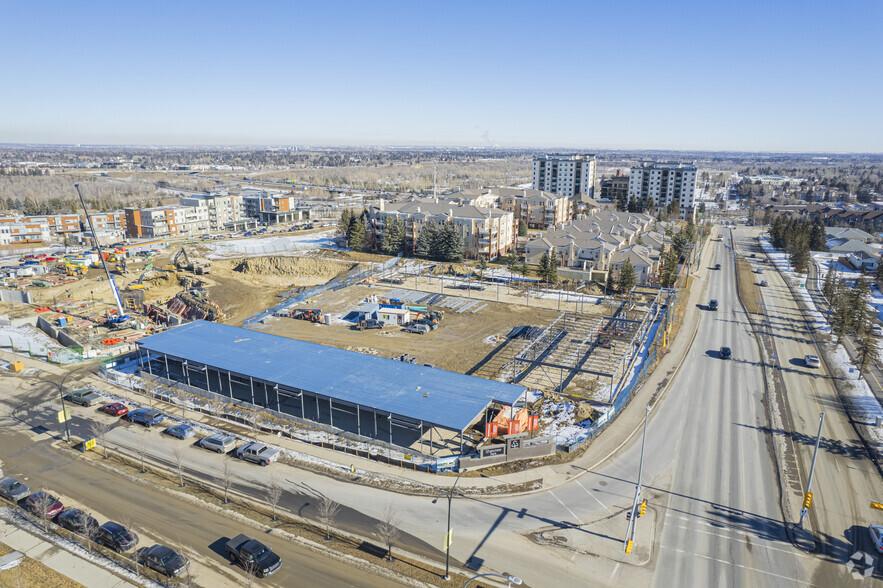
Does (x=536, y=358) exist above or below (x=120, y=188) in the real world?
below

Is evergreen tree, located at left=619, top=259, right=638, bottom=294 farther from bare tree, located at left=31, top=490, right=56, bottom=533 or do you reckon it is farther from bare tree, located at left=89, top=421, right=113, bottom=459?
bare tree, located at left=31, top=490, right=56, bottom=533

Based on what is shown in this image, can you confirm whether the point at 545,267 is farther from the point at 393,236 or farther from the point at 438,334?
the point at 393,236

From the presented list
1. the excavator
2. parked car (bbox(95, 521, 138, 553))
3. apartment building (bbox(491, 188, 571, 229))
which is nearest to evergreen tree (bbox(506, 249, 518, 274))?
apartment building (bbox(491, 188, 571, 229))

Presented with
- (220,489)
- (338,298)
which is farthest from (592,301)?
(220,489)

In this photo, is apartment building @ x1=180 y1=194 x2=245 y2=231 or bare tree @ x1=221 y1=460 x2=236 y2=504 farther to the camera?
apartment building @ x1=180 y1=194 x2=245 y2=231

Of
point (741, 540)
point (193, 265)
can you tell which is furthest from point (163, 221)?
point (741, 540)

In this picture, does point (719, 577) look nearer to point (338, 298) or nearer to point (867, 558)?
point (867, 558)
